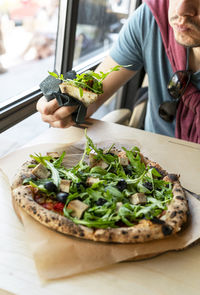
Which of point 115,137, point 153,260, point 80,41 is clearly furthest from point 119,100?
point 153,260

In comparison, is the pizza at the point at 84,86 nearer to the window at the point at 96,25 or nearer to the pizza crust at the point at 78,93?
the pizza crust at the point at 78,93

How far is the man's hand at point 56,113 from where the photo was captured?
135cm

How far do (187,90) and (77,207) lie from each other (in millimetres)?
1008

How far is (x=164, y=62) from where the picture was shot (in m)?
1.83

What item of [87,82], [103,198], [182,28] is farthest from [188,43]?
[103,198]

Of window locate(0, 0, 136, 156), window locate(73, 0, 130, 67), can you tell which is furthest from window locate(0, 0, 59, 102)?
window locate(73, 0, 130, 67)

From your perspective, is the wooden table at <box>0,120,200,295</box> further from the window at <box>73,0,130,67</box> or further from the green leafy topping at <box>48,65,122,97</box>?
the window at <box>73,0,130,67</box>

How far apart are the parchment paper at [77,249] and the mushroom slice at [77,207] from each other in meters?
0.07

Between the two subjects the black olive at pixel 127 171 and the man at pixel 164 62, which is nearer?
the black olive at pixel 127 171

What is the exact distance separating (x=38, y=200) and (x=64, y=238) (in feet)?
0.52

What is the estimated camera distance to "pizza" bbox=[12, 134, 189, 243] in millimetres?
833

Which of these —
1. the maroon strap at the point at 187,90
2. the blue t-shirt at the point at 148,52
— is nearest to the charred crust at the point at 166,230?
the maroon strap at the point at 187,90

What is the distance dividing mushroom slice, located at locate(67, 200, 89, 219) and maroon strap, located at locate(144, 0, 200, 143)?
955mm

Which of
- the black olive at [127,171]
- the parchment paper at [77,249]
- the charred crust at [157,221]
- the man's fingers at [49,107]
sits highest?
the man's fingers at [49,107]
